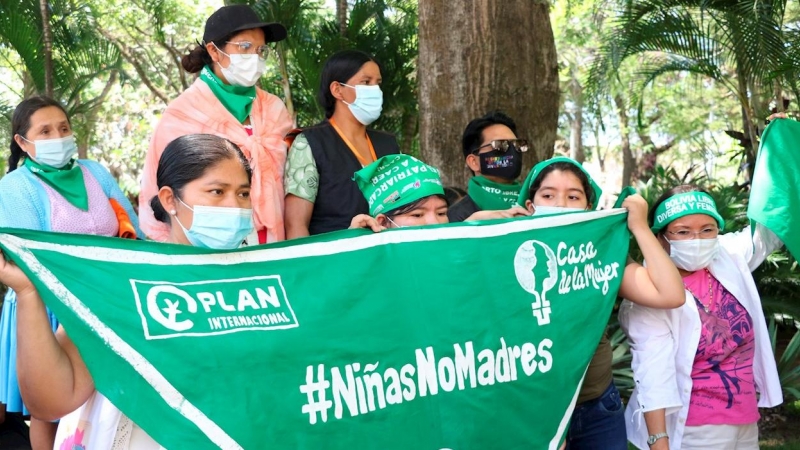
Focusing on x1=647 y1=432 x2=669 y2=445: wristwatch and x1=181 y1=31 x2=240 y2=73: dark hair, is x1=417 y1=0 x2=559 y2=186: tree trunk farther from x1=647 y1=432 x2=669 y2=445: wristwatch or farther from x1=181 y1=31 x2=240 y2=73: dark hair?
x1=647 y1=432 x2=669 y2=445: wristwatch

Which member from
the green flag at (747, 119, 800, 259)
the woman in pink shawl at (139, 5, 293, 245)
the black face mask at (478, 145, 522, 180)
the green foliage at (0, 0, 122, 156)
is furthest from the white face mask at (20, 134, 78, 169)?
the green foliage at (0, 0, 122, 156)

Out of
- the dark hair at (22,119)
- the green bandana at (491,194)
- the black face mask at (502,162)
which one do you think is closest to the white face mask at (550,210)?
the green bandana at (491,194)

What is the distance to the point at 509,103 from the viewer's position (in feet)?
18.5

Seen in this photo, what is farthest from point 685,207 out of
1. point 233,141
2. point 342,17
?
point 342,17

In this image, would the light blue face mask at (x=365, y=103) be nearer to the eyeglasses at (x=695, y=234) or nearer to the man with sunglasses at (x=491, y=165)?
the man with sunglasses at (x=491, y=165)

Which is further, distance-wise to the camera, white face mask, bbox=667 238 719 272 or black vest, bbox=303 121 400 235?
black vest, bbox=303 121 400 235

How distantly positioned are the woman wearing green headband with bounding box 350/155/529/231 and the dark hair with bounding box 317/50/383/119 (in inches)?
34.9

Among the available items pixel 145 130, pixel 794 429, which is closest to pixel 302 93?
pixel 794 429

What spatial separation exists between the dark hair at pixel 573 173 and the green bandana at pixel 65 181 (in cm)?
203

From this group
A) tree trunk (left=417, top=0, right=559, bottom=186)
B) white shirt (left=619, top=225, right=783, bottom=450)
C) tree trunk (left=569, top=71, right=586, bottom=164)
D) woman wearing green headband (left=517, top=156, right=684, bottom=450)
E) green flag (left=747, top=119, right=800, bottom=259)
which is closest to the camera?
woman wearing green headband (left=517, top=156, right=684, bottom=450)

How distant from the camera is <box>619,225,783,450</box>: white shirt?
362 centimetres

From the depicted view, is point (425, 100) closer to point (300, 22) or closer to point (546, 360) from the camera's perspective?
point (546, 360)

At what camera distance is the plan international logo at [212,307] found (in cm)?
271

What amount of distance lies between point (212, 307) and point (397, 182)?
992mm
